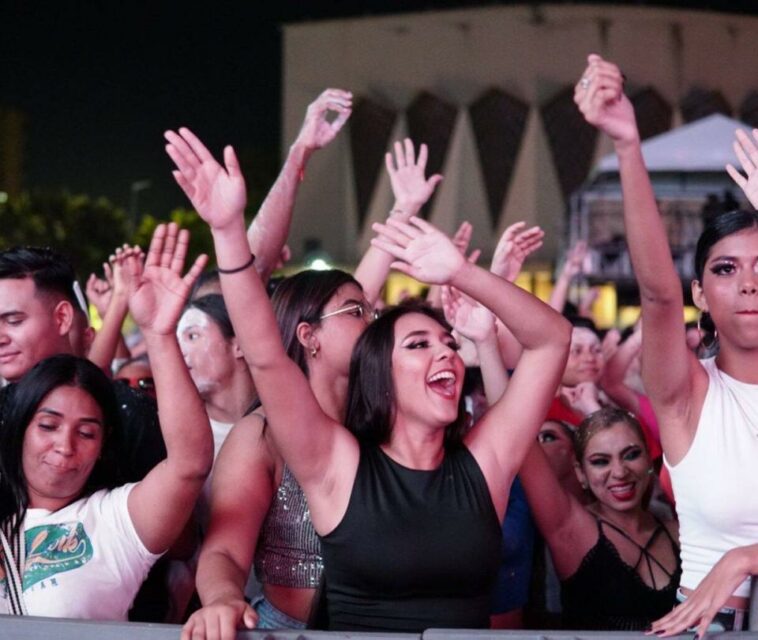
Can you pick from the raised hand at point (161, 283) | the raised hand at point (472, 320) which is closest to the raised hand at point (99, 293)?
the raised hand at point (472, 320)

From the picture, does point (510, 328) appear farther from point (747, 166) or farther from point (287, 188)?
point (287, 188)

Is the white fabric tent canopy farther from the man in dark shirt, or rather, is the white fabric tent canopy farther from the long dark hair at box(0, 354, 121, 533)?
the long dark hair at box(0, 354, 121, 533)

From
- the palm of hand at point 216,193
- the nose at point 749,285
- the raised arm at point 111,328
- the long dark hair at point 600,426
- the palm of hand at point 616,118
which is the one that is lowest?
the long dark hair at point 600,426

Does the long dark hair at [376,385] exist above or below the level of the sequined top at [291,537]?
above

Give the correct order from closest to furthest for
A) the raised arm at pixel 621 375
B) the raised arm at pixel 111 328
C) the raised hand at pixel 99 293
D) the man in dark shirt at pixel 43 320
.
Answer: the man in dark shirt at pixel 43 320, the raised arm at pixel 111 328, the raised arm at pixel 621 375, the raised hand at pixel 99 293

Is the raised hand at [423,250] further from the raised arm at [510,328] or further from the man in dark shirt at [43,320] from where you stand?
the man in dark shirt at [43,320]

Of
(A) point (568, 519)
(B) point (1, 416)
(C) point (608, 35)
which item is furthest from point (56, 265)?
(C) point (608, 35)

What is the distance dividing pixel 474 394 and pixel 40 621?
2225 millimetres

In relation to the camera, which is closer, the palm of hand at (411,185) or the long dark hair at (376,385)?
the long dark hair at (376,385)

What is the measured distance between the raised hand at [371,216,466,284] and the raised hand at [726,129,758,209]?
72 cm

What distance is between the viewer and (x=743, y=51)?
42.4 metres

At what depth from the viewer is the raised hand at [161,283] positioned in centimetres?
265

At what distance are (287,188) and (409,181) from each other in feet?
1.85

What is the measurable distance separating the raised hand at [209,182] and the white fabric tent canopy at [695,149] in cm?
1002
